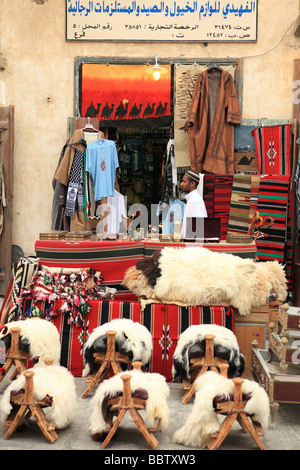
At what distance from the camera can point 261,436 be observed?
3395 millimetres

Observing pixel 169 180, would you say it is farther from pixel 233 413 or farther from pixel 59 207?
pixel 233 413

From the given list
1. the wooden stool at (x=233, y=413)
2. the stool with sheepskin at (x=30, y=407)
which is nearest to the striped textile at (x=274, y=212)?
the wooden stool at (x=233, y=413)

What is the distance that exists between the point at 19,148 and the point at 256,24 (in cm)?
374

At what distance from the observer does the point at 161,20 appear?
7578 millimetres

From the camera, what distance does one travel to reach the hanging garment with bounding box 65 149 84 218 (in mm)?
7117

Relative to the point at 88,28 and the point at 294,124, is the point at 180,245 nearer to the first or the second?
the point at 294,124

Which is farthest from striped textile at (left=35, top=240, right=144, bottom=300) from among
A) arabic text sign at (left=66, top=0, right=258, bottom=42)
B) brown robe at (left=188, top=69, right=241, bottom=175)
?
arabic text sign at (left=66, top=0, right=258, bottom=42)

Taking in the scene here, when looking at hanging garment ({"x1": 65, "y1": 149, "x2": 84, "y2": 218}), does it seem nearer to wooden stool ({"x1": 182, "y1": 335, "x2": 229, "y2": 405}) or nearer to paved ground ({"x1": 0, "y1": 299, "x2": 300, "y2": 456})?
wooden stool ({"x1": 182, "y1": 335, "x2": 229, "y2": 405})

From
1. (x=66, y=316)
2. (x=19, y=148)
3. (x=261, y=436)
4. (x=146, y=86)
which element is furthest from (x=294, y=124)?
(x=261, y=436)

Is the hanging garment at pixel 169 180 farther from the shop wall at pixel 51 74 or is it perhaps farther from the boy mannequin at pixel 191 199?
the shop wall at pixel 51 74

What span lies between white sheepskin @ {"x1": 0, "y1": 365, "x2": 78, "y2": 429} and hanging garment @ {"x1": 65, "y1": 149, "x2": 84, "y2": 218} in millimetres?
3847

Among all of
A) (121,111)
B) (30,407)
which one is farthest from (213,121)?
(30,407)

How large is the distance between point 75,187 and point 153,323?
Result: 121 inches

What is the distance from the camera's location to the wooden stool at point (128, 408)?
10.3 feet
